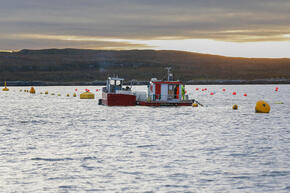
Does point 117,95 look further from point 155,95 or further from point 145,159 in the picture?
point 145,159

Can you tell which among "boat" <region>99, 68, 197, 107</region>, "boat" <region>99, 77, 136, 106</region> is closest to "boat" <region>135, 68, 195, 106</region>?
"boat" <region>99, 68, 197, 107</region>

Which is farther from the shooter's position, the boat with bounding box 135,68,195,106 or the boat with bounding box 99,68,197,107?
the boat with bounding box 99,68,197,107

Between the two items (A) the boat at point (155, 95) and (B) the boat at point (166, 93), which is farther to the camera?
(A) the boat at point (155, 95)

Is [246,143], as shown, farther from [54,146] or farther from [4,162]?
[4,162]

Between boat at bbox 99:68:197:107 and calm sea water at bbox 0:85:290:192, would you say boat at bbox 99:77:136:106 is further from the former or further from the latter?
calm sea water at bbox 0:85:290:192

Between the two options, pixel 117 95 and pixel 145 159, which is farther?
pixel 117 95

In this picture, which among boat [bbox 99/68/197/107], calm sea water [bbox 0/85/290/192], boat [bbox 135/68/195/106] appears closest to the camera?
calm sea water [bbox 0/85/290/192]

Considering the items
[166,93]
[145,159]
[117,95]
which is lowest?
[145,159]

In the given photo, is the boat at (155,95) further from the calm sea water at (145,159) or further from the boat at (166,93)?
the calm sea water at (145,159)

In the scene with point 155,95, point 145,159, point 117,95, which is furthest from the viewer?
point 117,95

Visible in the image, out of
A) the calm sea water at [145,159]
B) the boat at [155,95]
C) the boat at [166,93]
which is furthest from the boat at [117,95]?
the calm sea water at [145,159]

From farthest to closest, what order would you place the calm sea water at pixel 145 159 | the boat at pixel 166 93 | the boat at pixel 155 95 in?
the boat at pixel 155 95 < the boat at pixel 166 93 < the calm sea water at pixel 145 159

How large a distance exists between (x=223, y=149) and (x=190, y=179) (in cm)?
811

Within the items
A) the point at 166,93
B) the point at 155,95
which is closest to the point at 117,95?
the point at 155,95
